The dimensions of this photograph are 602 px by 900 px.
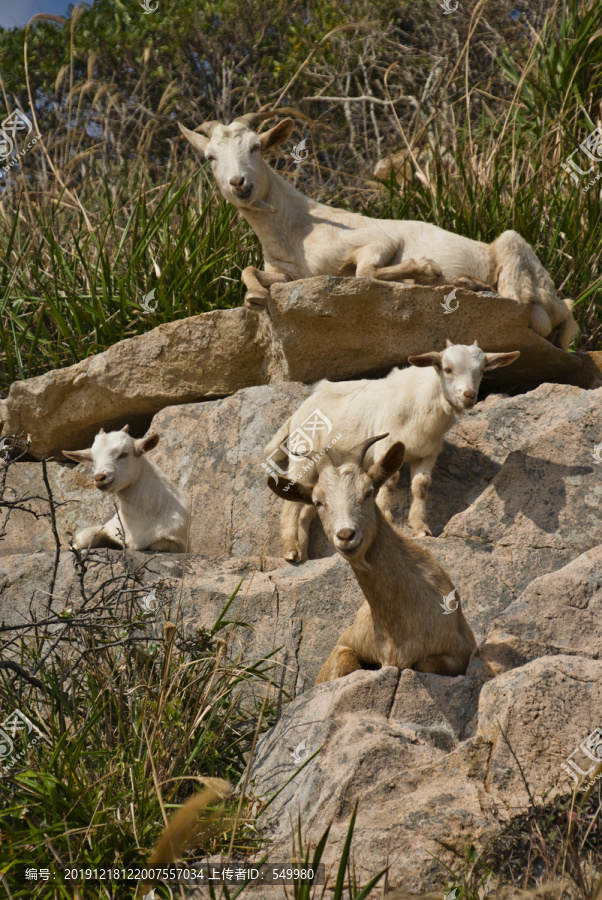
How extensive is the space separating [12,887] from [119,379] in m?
4.63

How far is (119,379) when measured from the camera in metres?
7.86

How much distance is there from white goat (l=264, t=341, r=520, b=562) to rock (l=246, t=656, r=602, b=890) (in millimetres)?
1972

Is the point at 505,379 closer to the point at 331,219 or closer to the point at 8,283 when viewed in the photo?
the point at 331,219

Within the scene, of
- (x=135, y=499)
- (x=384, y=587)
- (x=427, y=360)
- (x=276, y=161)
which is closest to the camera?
(x=384, y=587)

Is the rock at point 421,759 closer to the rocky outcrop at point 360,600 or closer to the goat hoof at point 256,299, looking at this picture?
the rocky outcrop at point 360,600

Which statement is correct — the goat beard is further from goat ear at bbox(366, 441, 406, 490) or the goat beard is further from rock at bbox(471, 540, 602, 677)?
rock at bbox(471, 540, 602, 677)

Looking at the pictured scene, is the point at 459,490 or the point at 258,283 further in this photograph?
the point at 258,283

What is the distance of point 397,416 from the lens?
664 cm

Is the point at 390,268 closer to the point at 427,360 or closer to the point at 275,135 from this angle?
the point at 427,360

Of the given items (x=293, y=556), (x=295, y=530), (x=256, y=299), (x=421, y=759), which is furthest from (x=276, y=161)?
(x=421, y=759)

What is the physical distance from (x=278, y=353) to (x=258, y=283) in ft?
1.92

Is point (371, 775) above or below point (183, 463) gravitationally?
above

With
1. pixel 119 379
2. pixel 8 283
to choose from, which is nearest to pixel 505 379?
pixel 119 379

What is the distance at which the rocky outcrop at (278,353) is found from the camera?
708 centimetres
